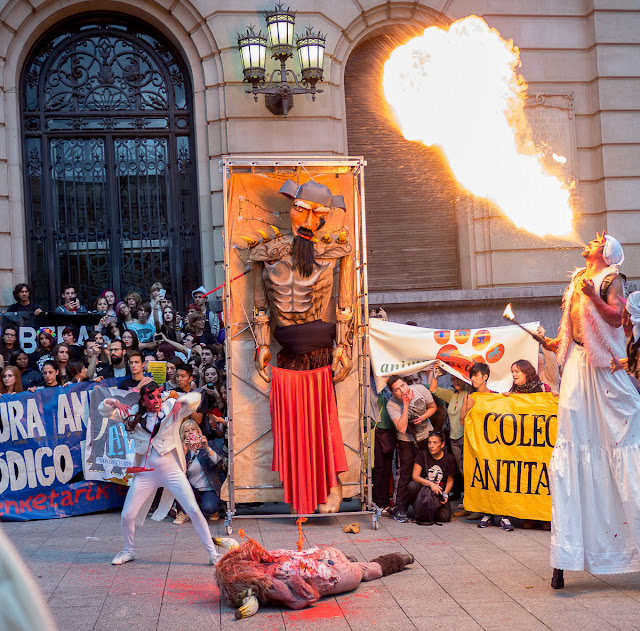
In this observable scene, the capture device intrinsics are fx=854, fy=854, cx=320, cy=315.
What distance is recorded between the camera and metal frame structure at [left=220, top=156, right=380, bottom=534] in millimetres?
8742

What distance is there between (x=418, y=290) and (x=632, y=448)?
27.7 feet

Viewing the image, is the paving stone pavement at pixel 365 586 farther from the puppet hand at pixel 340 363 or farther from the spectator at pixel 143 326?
the spectator at pixel 143 326

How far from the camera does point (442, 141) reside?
45.0 feet

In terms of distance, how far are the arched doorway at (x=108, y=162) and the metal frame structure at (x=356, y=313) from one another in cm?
512

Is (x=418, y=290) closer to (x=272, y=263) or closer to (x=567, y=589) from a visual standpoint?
(x=272, y=263)

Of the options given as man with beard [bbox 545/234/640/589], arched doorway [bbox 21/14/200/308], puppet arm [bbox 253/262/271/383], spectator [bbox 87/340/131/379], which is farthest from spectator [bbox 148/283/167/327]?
man with beard [bbox 545/234/640/589]

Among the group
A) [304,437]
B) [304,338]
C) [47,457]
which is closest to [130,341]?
[47,457]

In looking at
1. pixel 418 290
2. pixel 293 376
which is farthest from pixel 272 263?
pixel 418 290

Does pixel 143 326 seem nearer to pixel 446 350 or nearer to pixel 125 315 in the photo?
pixel 125 315

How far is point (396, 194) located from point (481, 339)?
5.16 meters

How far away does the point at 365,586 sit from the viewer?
6.39 m

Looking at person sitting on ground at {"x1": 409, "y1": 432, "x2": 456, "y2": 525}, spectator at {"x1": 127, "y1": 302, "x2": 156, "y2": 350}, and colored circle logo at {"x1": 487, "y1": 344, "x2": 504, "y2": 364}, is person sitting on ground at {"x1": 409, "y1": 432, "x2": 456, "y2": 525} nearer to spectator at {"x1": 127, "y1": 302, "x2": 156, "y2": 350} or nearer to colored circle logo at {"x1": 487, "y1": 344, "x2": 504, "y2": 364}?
colored circle logo at {"x1": 487, "y1": 344, "x2": 504, "y2": 364}

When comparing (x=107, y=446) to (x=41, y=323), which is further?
(x=41, y=323)

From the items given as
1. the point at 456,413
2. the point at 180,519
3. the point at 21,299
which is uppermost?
the point at 21,299
